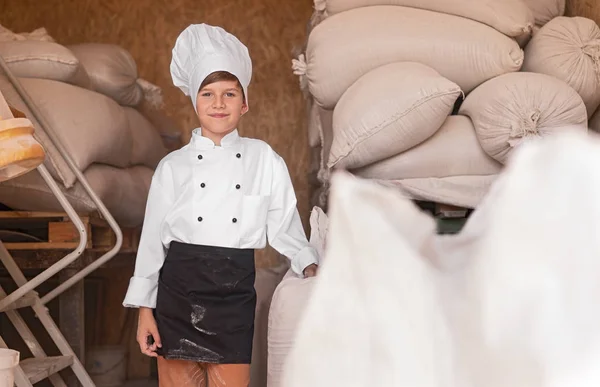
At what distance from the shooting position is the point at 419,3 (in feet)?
6.69

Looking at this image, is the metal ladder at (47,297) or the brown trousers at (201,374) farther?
the metal ladder at (47,297)

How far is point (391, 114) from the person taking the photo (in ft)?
5.68

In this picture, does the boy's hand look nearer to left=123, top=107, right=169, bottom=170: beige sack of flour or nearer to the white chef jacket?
the white chef jacket

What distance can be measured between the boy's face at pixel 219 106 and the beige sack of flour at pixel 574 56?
0.78 meters

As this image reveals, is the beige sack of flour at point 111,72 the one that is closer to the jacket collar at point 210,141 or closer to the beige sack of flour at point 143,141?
the beige sack of flour at point 143,141

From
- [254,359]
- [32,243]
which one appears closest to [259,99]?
[32,243]

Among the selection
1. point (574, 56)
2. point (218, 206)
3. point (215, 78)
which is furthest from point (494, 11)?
point (218, 206)

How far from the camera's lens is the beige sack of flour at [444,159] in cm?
178

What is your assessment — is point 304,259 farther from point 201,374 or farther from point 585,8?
point 585,8

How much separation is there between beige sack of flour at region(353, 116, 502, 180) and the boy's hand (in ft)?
2.10

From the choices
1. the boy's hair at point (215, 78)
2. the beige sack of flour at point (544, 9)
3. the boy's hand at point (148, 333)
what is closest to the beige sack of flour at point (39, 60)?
the boy's hair at point (215, 78)

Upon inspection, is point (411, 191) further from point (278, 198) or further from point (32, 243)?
point (32, 243)

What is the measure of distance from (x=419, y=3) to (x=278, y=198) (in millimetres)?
771

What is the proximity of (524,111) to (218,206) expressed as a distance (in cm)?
70
